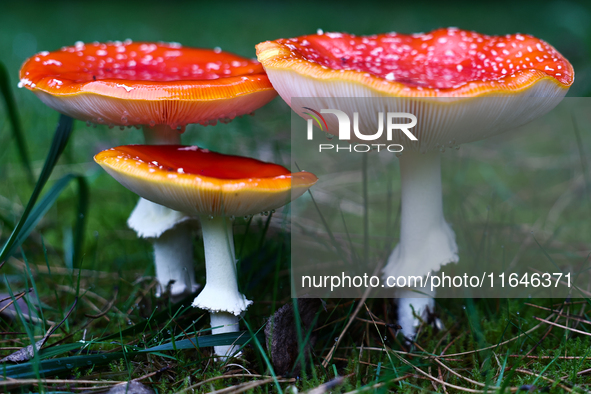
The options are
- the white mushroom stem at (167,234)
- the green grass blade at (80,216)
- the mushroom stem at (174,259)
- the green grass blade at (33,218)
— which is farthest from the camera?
the green grass blade at (80,216)

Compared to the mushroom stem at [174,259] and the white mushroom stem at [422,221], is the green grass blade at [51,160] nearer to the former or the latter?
the mushroom stem at [174,259]

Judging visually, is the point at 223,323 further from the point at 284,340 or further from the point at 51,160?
the point at 51,160

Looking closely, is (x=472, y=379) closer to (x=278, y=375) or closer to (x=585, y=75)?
(x=278, y=375)

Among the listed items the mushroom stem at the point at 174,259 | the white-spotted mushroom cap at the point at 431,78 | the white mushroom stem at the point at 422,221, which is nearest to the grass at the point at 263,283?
the mushroom stem at the point at 174,259

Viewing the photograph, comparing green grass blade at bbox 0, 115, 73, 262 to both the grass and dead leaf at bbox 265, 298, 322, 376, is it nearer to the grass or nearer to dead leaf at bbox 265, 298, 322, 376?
the grass

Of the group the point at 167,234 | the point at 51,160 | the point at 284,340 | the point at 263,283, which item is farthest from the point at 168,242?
the point at 284,340

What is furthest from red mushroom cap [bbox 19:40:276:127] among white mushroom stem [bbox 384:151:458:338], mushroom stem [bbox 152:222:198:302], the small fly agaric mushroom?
white mushroom stem [bbox 384:151:458:338]
